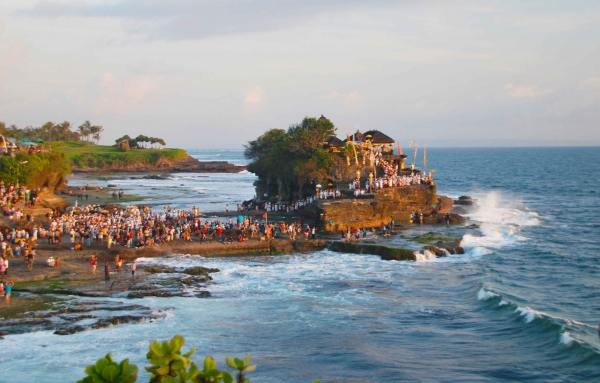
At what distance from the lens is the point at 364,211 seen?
42875 millimetres

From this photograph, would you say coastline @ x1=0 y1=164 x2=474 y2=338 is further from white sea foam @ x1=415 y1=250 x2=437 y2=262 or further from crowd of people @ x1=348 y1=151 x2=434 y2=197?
crowd of people @ x1=348 y1=151 x2=434 y2=197

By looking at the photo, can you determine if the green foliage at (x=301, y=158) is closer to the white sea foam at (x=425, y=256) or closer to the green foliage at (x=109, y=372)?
the white sea foam at (x=425, y=256)

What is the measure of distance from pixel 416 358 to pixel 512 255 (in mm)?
19574

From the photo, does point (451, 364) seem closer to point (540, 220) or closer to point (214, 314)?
point (214, 314)

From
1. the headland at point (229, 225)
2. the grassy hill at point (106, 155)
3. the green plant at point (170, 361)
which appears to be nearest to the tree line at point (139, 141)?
the grassy hill at point (106, 155)

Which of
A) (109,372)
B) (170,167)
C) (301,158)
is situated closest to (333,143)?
(301,158)

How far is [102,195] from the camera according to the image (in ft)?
219

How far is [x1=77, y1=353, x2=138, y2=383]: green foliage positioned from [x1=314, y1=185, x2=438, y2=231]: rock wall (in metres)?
36.5

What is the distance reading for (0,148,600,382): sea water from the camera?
18047mm

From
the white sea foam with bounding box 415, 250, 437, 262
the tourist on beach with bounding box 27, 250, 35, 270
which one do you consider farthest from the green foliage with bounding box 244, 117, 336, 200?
the tourist on beach with bounding box 27, 250, 35, 270

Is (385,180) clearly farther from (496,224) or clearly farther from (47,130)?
(47,130)

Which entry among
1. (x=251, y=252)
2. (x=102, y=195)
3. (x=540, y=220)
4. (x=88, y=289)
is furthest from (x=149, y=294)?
(x=102, y=195)

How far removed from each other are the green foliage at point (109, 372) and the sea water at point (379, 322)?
1260 cm

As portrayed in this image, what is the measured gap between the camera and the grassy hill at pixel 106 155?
11764cm
